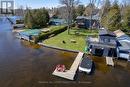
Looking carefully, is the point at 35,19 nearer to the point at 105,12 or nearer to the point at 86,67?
the point at 105,12

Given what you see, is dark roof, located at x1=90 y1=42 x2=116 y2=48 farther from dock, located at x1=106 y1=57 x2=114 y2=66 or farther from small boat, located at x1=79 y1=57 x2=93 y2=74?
small boat, located at x1=79 y1=57 x2=93 y2=74

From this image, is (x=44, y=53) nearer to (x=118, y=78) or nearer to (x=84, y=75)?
(x=84, y=75)

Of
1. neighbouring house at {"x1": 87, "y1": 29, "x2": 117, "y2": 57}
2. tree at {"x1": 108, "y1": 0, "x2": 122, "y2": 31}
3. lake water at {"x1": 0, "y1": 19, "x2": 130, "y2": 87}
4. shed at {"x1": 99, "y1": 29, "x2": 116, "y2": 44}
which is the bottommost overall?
lake water at {"x1": 0, "y1": 19, "x2": 130, "y2": 87}

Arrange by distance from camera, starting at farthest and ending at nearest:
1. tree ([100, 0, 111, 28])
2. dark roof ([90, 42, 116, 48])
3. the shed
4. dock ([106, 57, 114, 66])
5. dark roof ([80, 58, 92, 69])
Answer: tree ([100, 0, 111, 28]), the shed, dark roof ([90, 42, 116, 48]), dock ([106, 57, 114, 66]), dark roof ([80, 58, 92, 69])

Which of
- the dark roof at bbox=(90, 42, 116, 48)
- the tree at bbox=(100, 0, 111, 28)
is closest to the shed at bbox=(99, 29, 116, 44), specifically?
the dark roof at bbox=(90, 42, 116, 48)

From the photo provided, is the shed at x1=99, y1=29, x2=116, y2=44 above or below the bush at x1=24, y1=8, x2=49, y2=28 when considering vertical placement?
below

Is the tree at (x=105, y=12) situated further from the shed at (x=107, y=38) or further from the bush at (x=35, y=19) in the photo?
the bush at (x=35, y=19)
